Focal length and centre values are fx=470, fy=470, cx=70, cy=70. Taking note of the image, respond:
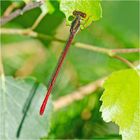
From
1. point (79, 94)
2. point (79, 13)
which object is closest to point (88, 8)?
point (79, 13)

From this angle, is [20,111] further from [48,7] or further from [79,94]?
[79,94]

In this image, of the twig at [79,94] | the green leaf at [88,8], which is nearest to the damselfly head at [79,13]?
the green leaf at [88,8]

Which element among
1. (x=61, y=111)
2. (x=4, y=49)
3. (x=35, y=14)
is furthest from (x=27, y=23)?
(x=4, y=49)

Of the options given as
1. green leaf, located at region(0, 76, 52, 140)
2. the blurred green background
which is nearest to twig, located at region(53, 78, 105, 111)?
the blurred green background

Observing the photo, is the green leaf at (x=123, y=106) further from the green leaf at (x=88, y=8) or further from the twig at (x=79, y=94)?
the twig at (x=79, y=94)

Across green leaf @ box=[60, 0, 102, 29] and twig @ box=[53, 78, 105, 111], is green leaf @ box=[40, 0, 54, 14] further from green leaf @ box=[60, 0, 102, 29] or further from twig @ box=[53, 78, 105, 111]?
twig @ box=[53, 78, 105, 111]

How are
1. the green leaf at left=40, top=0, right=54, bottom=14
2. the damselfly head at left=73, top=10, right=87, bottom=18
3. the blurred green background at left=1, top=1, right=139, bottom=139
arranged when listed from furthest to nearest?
the blurred green background at left=1, top=1, right=139, bottom=139 < the green leaf at left=40, top=0, right=54, bottom=14 < the damselfly head at left=73, top=10, right=87, bottom=18
